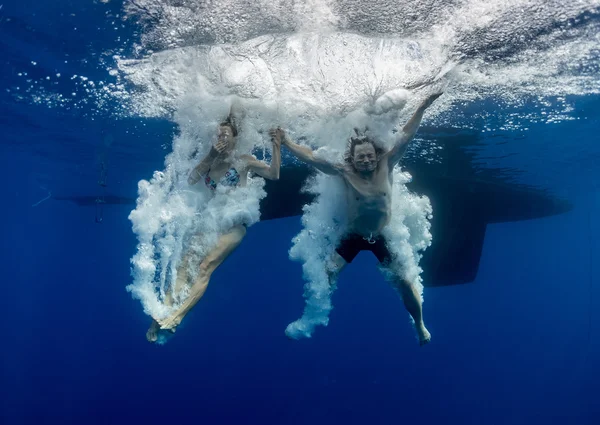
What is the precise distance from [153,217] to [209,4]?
4019 millimetres

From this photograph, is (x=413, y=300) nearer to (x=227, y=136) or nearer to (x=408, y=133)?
(x=408, y=133)

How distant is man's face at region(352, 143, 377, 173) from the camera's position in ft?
21.5

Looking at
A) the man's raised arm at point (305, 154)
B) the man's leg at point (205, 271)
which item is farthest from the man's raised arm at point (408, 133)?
→ the man's leg at point (205, 271)

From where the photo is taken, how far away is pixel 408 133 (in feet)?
20.0

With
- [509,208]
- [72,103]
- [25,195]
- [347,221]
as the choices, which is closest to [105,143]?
[72,103]

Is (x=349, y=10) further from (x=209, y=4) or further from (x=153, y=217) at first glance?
(x=153, y=217)

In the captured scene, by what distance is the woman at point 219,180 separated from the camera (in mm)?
6516

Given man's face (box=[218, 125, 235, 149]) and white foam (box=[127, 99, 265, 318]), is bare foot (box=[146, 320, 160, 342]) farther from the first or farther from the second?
man's face (box=[218, 125, 235, 149])

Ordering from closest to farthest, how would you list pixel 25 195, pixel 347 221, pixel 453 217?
pixel 347 221, pixel 453 217, pixel 25 195

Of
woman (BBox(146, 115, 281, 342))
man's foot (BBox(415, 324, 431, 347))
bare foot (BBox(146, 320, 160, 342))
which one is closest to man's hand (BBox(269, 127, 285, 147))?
woman (BBox(146, 115, 281, 342))

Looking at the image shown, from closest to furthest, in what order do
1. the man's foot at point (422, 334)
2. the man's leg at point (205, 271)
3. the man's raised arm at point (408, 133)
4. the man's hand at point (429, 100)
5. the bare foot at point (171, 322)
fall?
the man's hand at point (429, 100)
the man's raised arm at point (408, 133)
the bare foot at point (171, 322)
the man's leg at point (205, 271)
the man's foot at point (422, 334)

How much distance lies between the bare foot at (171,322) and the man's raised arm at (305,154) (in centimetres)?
342

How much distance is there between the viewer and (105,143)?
17703 mm

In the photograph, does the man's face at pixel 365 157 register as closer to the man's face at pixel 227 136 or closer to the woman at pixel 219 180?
the woman at pixel 219 180
